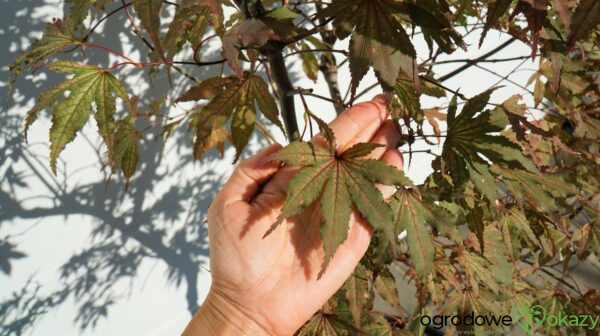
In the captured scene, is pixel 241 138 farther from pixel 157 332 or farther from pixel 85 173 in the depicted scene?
pixel 157 332

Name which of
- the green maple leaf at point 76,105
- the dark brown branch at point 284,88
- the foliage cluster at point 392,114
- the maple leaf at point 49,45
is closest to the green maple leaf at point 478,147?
the foliage cluster at point 392,114

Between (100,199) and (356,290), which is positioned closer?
(356,290)

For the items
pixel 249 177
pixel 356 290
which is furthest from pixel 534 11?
pixel 356 290

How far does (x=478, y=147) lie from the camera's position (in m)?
0.78

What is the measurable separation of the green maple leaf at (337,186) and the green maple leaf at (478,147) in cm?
15

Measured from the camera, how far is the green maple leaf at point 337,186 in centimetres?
68

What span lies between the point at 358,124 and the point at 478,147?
0.24 m

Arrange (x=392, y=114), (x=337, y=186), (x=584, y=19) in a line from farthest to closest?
(x=392, y=114) → (x=337, y=186) → (x=584, y=19)

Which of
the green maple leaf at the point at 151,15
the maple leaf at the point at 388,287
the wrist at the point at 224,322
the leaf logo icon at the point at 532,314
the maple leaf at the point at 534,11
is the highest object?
the green maple leaf at the point at 151,15

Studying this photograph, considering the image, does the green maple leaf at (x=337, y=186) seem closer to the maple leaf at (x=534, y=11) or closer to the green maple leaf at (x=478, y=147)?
the green maple leaf at (x=478, y=147)

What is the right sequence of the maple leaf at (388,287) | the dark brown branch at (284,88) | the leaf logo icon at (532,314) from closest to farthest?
the dark brown branch at (284,88)
the maple leaf at (388,287)
the leaf logo icon at (532,314)

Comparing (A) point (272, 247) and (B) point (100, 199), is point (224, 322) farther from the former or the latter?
(B) point (100, 199)

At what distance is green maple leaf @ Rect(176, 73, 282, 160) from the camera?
78 cm

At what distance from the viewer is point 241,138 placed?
83 cm
